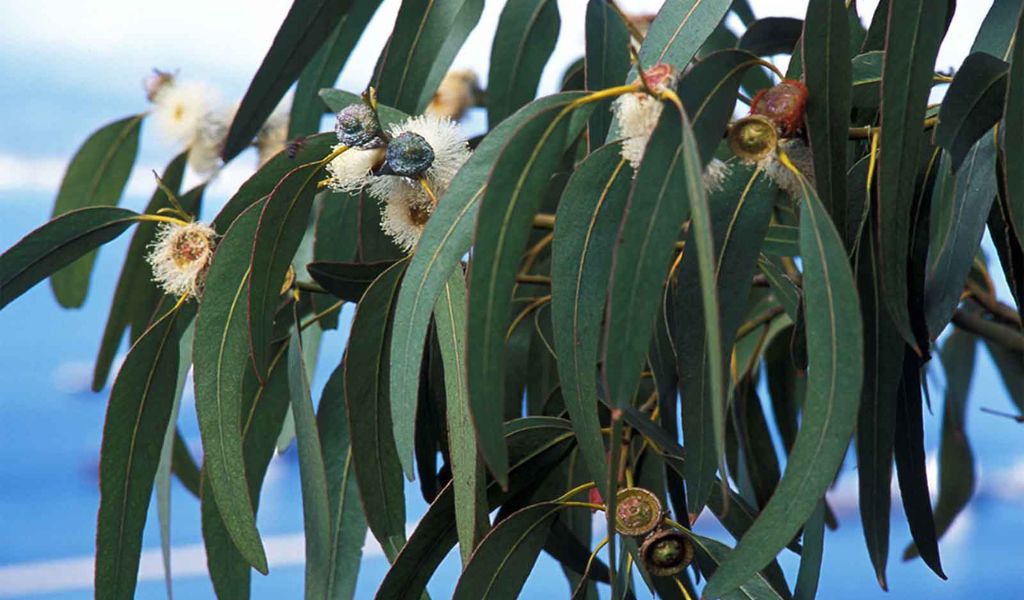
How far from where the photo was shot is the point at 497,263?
0.37m

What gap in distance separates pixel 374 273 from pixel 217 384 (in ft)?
0.32

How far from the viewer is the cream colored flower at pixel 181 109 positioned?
835 millimetres

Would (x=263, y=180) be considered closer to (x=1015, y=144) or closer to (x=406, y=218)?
(x=406, y=218)

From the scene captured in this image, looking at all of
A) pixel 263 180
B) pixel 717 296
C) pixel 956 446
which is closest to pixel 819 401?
pixel 717 296

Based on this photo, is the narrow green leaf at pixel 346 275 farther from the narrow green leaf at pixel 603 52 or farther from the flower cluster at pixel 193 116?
the flower cluster at pixel 193 116

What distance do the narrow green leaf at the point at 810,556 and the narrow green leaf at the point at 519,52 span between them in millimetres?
384

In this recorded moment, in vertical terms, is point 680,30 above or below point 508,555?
above

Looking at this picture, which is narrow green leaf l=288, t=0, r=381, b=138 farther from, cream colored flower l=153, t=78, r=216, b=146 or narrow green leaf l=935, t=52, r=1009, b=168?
narrow green leaf l=935, t=52, r=1009, b=168

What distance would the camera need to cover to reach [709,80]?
401 millimetres

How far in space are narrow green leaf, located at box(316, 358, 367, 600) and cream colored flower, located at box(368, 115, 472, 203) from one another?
117 millimetres

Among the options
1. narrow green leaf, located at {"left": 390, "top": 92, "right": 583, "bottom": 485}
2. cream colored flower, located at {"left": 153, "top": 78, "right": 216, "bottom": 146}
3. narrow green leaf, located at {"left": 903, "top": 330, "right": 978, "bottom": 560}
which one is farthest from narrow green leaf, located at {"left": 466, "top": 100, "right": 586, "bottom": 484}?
narrow green leaf, located at {"left": 903, "top": 330, "right": 978, "bottom": 560}

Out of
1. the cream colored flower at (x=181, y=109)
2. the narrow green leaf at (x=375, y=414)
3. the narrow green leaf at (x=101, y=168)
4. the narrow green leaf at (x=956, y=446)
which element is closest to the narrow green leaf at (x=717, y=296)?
the narrow green leaf at (x=375, y=414)

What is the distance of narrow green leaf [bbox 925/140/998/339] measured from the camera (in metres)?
0.48

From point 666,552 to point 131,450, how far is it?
0.27 m
